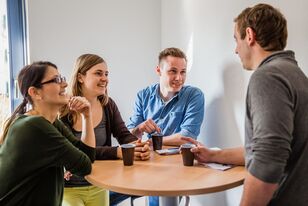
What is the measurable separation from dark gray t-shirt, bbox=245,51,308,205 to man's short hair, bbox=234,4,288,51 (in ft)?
0.22

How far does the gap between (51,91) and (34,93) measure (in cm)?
7

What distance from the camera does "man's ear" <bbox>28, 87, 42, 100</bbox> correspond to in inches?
55.0

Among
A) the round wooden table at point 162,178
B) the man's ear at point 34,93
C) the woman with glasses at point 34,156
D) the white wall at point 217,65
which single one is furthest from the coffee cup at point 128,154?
the white wall at point 217,65

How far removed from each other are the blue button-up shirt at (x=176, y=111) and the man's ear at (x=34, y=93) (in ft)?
3.01

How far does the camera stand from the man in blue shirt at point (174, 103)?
206 cm

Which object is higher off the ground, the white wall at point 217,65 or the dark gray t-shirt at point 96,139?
the white wall at point 217,65

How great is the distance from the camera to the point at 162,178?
1194 mm

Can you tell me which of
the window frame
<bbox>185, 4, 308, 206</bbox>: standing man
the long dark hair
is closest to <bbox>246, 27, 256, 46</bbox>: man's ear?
<bbox>185, 4, 308, 206</bbox>: standing man

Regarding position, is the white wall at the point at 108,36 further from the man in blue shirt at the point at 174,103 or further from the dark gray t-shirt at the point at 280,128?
the dark gray t-shirt at the point at 280,128

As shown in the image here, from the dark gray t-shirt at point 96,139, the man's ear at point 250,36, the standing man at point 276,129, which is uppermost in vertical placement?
the man's ear at point 250,36

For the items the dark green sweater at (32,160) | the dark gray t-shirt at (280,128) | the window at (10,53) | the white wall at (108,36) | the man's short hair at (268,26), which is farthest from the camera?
the white wall at (108,36)

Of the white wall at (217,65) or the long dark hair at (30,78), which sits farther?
the white wall at (217,65)

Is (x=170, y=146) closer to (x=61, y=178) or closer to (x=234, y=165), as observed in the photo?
(x=234, y=165)

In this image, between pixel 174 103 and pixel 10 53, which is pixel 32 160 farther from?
pixel 10 53
